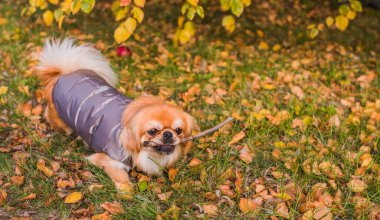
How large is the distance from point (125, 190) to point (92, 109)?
0.76 m

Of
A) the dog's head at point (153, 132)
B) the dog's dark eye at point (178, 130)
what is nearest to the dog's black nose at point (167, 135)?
the dog's head at point (153, 132)

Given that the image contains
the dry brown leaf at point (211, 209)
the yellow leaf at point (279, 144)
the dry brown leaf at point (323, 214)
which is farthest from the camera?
the yellow leaf at point (279, 144)

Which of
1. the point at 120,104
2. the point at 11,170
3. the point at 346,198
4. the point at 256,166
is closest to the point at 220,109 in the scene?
the point at 256,166

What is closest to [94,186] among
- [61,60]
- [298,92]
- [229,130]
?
[229,130]

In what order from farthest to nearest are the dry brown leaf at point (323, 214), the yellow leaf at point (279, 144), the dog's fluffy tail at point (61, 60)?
the dog's fluffy tail at point (61, 60) < the yellow leaf at point (279, 144) < the dry brown leaf at point (323, 214)

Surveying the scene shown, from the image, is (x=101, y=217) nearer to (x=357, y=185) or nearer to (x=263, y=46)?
(x=357, y=185)

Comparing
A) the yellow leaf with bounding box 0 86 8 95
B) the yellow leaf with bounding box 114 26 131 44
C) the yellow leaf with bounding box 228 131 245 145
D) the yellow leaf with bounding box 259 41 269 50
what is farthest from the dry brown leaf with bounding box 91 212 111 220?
the yellow leaf with bounding box 259 41 269 50

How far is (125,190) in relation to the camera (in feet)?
9.70

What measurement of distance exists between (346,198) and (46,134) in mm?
2683

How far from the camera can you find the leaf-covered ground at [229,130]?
2.90 m

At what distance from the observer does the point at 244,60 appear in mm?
5426

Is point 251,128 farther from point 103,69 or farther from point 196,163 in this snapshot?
point 103,69

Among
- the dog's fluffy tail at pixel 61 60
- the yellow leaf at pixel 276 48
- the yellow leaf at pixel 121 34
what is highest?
the yellow leaf at pixel 121 34

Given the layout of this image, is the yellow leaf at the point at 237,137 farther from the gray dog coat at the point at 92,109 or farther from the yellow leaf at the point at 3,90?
the yellow leaf at the point at 3,90
